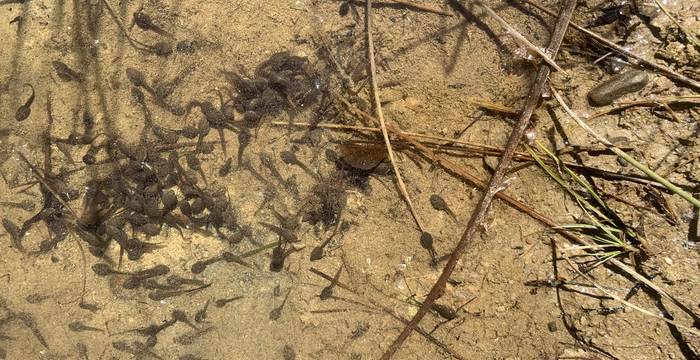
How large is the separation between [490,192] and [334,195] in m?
1.10

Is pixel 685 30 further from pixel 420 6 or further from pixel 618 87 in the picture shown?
pixel 420 6

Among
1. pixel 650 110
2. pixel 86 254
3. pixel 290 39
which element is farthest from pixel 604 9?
pixel 86 254

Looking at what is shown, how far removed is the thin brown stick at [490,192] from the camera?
372 cm

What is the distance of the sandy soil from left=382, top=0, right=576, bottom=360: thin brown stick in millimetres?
64

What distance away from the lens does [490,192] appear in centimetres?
376

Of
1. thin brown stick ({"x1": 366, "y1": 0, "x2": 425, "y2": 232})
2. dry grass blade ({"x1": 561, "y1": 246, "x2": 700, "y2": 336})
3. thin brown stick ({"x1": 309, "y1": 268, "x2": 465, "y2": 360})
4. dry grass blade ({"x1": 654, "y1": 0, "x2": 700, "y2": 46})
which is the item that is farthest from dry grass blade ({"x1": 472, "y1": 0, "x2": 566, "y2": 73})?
thin brown stick ({"x1": 309, "y1": 268, "x2": 465, "y2": 360})

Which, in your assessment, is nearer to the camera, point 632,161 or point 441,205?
point 632,161

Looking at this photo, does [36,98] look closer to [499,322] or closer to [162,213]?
[162,213]

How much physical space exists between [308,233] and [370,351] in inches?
36.2

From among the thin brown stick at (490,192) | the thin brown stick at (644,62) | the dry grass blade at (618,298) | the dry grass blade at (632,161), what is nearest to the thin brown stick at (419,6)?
the thin brown stick at (490,192)

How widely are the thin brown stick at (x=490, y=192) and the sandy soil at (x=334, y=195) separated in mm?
64

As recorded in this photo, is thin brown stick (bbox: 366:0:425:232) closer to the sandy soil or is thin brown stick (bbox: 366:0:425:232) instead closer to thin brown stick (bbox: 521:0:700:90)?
the sandy soil

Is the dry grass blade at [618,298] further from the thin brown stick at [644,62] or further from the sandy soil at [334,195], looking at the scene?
the thin brown stick at [644,62]

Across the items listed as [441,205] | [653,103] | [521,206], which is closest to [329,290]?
[441,205]
